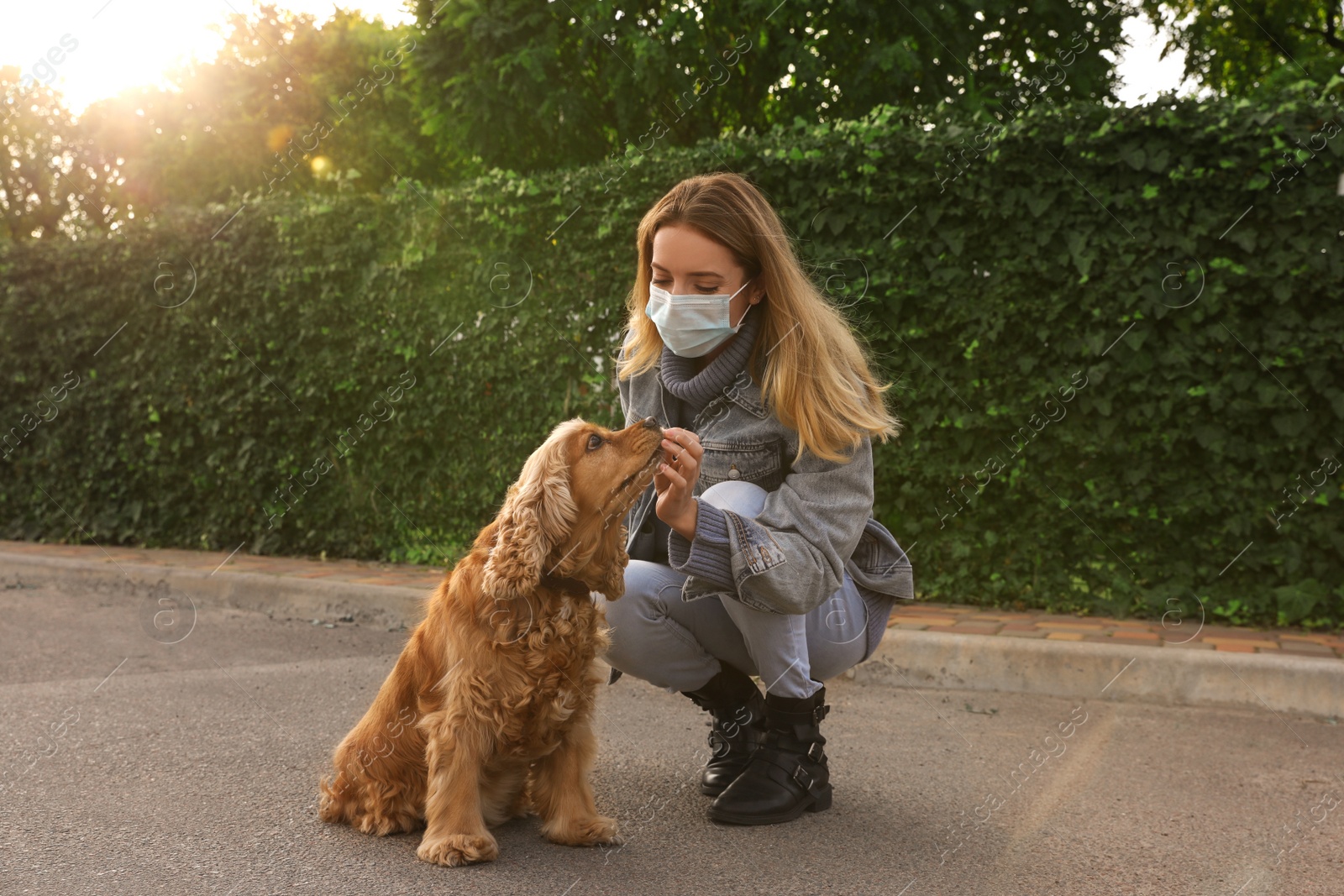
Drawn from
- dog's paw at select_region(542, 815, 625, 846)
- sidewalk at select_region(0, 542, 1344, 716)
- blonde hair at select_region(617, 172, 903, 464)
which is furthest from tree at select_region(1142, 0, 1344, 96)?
dog's paw at select_region(542, 815, 625, 846)

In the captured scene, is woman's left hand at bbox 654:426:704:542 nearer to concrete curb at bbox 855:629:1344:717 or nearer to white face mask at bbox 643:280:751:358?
white face mask at bbox 643:280:751:358

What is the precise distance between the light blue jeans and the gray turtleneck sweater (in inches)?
4.2

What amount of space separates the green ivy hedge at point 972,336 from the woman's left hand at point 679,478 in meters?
3.05

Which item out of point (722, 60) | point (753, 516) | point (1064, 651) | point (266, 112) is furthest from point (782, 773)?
point (266, 112)

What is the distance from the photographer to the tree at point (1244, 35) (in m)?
14.2

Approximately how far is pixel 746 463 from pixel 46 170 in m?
26.3

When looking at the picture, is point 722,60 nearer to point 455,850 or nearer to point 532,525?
point 532,525

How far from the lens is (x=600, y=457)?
3027 mm

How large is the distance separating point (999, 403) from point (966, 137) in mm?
1538

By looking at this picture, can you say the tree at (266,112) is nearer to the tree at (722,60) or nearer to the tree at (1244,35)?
the tree at (722,60)

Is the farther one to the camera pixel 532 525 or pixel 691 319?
pixel 691 319

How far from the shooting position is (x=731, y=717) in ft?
12.0

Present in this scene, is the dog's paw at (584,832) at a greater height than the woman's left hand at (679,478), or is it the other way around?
the woman's left hand at (679,478)

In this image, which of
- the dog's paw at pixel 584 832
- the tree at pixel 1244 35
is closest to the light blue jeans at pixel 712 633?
the dog's paw at pixel 584 832
